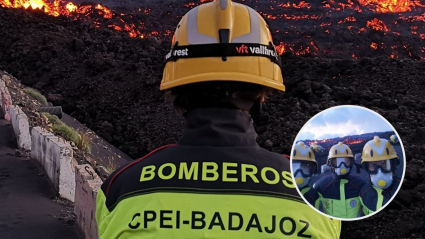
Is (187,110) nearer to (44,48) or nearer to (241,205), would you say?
(241,205)

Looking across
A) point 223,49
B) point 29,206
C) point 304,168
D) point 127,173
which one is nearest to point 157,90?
point 29,206

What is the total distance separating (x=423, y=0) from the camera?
44.0 meters

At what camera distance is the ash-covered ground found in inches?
452

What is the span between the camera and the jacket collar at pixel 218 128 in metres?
1.75

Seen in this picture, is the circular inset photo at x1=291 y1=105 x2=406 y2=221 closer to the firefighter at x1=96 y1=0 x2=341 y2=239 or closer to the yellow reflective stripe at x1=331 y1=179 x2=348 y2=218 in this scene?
the yellow reflective stripe at x1=331 y1=179 x2=348 y2=218

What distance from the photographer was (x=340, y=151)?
1368 mm

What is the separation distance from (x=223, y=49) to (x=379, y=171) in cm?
100

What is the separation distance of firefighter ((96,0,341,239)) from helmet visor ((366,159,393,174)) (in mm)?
332

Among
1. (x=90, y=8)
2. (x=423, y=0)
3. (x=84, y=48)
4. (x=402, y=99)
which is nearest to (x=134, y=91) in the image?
(x=84, y=48)

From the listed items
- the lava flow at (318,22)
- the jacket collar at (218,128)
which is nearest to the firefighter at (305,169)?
the jacket collar at (218,128)

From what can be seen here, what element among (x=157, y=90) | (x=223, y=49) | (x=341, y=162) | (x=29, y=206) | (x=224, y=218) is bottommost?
(x=29, y=206)

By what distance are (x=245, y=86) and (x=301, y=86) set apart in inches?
671

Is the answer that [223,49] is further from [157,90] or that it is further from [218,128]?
[157,90]

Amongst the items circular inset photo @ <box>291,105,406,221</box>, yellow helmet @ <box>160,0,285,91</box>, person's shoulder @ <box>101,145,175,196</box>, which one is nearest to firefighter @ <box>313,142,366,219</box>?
circular inset photo @ <box>291,105,406,221</box>
